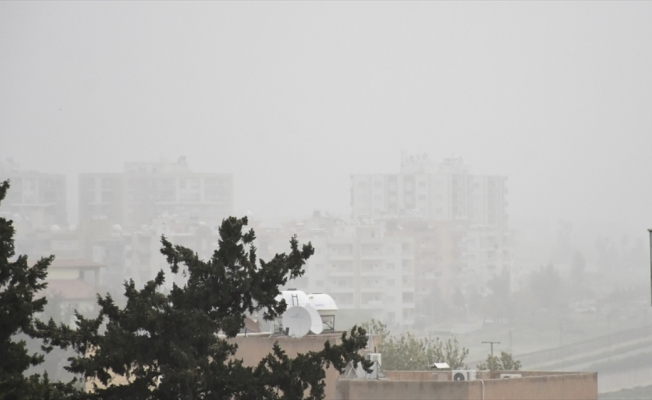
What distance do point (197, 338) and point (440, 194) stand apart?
177 metres

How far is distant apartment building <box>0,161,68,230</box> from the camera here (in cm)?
18888

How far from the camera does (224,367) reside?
39.9 ft

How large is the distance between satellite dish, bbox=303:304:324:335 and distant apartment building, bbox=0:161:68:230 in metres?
166

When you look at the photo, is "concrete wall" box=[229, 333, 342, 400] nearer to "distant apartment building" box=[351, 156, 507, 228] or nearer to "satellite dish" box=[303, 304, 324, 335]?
"satellite dish" box=[303, 304, 324, 335]

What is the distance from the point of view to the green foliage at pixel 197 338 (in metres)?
11.9

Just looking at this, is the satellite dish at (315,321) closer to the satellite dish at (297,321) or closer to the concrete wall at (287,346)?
the satellite dish at (297,321)

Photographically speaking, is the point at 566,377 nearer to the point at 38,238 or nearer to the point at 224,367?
the point at 224,367

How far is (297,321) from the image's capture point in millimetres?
23922

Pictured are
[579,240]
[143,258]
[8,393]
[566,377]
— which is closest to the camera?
[8,393]

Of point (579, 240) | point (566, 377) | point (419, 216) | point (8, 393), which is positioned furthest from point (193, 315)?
point (579, 240)

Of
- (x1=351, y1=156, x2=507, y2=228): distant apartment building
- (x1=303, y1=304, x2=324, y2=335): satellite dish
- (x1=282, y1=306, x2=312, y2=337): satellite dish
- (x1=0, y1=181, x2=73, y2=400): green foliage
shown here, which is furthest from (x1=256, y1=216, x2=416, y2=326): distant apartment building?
A: (x1=0, y1=181, x2=73, y2=400): green foliage

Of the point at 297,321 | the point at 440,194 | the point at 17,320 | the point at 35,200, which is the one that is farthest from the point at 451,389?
the point at 35,200

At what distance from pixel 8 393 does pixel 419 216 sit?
537 ft

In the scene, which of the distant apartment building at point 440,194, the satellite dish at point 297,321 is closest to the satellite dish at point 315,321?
the satellite dish at point 297,321
